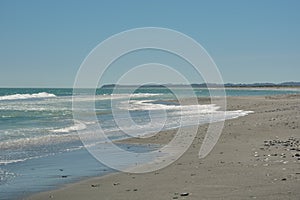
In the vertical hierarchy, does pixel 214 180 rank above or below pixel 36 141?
below

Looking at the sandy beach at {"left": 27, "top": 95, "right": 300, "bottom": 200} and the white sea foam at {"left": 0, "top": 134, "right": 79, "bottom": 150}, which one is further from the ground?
the white sea foam at {"left": 0, "top": 134, "right": 79, "bottom": 150}

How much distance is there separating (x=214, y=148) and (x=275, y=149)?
2.29 m

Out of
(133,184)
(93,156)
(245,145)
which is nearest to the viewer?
(133,184)

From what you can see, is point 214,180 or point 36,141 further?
point 36,141

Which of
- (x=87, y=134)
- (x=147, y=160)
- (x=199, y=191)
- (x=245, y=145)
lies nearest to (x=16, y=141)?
(x=87, y=134)

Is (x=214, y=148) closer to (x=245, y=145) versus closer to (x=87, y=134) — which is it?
(x=245, y=145)

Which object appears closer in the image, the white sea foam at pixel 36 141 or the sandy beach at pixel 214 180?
the sandy beach at pixel 214 180

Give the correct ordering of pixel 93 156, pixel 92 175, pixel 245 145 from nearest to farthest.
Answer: pixel 92 175 → pixel 93 156 → pixel 245 145

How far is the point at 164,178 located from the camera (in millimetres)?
9891

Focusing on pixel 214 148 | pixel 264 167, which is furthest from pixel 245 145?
pixel 264 167

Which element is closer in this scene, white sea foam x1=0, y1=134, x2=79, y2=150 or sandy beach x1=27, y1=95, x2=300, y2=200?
sandy beach x1=27, y1=95, x2=300, y2=200

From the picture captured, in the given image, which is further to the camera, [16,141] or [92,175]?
[16,141]

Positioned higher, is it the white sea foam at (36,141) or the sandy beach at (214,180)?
the white sea foam at (36,141)

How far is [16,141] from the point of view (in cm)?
1822
